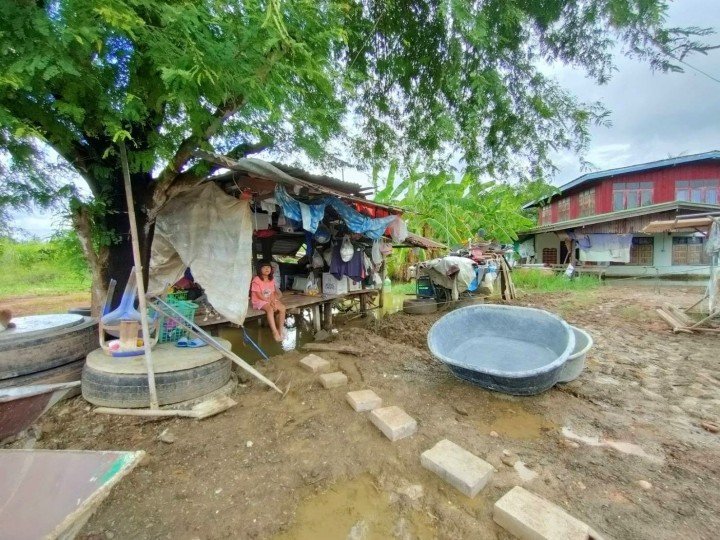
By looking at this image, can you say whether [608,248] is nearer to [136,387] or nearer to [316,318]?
[316,318]

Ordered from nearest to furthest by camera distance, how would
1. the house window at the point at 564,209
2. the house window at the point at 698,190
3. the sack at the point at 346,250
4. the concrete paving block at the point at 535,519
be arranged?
the concrete paving block at the point at 535,519
the sack at the point at 346,250
the house window at the point at 698,190
the house window at the point at 564,209

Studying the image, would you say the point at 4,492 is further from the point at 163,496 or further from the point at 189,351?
the point at 189,351

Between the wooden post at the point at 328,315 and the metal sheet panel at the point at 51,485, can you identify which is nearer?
the metal sheet panel at the point at 51,485

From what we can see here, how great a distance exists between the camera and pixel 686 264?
14.7 m

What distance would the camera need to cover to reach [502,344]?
519 centimetres

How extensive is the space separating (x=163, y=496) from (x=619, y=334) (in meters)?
8.97

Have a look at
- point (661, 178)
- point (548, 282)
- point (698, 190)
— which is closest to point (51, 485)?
point (548, 282)

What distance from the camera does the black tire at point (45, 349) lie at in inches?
142

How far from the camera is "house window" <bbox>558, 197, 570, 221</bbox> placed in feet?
70.5

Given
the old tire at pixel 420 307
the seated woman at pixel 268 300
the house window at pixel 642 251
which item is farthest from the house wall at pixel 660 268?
the seated woman at pixel 268 300

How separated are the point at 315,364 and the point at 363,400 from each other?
135cm

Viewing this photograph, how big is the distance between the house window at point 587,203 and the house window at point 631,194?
1.19 meters

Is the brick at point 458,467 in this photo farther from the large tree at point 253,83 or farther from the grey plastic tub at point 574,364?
the large tree at point 253,83

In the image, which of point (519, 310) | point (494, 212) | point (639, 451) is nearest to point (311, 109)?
point (519, 310)
